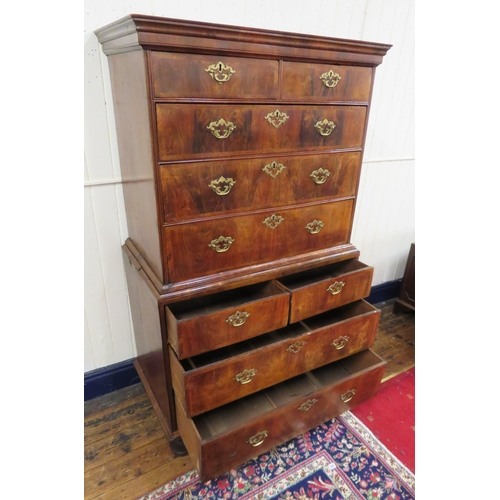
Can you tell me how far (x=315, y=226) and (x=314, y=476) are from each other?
97 centimetres

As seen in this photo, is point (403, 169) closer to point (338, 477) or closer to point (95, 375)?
point (338, 477)

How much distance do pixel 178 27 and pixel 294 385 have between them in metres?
1.32

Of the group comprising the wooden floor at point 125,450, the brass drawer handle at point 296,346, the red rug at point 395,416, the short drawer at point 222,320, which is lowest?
the wooden floor at point 125,450

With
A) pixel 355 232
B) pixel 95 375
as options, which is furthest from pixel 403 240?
pixel 95 375

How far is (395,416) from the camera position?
167 centimetres

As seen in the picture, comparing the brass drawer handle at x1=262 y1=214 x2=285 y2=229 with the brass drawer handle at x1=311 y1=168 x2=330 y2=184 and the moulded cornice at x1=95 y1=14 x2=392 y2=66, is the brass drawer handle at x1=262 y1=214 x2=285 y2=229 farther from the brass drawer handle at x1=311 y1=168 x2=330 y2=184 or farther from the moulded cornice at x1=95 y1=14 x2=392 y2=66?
the moulded cornice at x1=95 y1=14 x2=392 y2=66

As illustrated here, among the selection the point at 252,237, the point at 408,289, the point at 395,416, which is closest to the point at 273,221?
the point at 252,237

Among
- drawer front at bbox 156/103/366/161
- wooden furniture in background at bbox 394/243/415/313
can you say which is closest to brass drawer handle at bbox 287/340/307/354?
drawer front at bbox 156/103/366/161

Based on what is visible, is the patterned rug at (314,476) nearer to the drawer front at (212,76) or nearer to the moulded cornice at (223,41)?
the drawer front at (212,76)

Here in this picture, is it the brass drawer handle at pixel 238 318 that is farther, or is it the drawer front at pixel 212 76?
the brass drawer handle at pixel 238 318

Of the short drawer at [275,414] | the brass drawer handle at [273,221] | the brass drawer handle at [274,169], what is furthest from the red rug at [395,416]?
the brass drawer handle at [274,169]

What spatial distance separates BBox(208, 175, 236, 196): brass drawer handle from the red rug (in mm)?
1217

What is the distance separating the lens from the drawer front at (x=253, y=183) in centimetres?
109

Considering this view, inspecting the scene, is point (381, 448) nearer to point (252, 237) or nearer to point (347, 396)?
point (347, 396)
